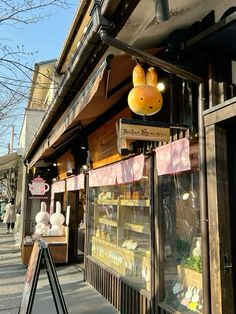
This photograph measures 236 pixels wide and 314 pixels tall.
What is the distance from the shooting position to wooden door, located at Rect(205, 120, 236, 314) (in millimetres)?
3324

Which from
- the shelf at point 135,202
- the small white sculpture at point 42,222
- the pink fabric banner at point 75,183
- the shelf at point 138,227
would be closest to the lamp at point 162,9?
the shelf at point 135,202

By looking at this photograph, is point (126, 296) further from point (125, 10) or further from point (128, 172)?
point (125, 10)

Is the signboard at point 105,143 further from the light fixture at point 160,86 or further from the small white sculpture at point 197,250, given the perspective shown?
the small white sculpture at point 197,250

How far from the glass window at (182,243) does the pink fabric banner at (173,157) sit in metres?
0.23

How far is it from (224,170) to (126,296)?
3.03 m

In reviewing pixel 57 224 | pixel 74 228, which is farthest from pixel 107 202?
pixel 57 224

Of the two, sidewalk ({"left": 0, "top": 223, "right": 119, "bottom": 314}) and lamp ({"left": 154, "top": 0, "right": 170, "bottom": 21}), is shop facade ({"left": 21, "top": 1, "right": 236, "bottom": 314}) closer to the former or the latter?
sidewalk ({"left": 0, "top": 223, "right": 119, "bottom": 314})

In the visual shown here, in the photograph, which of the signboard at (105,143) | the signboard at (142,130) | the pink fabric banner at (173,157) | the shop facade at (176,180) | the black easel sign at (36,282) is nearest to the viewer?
the shop facade at (176,180)

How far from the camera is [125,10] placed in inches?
129

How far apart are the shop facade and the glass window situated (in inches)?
0.5

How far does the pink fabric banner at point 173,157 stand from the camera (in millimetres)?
3982

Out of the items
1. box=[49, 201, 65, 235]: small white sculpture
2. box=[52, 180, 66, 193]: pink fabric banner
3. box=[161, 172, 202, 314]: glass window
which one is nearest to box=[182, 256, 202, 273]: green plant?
box=[161, 172, 202, 314]: glass window

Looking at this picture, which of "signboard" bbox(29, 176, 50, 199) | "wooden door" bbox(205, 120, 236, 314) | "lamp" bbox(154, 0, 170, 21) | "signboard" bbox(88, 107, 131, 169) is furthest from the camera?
"signboard" bbox(29, 176, 50, 199)

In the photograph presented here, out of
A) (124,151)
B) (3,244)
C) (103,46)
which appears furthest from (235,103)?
(3,244)
